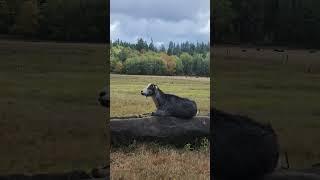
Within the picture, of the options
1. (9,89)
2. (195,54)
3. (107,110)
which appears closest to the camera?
(9,89)

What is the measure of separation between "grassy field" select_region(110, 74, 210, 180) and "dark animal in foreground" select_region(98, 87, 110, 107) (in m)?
0.36

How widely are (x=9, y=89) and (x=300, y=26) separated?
2.32 m

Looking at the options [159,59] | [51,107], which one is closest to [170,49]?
[159,59]

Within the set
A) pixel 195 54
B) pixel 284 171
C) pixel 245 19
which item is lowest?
pixel 284 171

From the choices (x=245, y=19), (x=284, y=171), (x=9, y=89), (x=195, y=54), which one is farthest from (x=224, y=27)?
(x=9, y=89)

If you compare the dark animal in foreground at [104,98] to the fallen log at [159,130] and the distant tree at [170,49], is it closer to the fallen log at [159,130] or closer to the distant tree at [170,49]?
the fallen log at [159,130]

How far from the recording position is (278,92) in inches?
154

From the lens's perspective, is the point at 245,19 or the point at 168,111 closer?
the point at 245,19

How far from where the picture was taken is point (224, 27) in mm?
3908

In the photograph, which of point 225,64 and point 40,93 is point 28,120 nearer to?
point 40,93

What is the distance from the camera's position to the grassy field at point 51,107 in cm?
375

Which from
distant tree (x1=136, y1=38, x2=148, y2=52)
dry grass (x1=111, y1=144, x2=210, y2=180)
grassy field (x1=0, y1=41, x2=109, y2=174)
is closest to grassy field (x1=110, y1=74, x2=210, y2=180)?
dry grass (x1=111, y1=144, x2=210, y2=180)

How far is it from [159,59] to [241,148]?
3.63 ft

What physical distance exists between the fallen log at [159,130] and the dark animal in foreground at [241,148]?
1.50 feet
